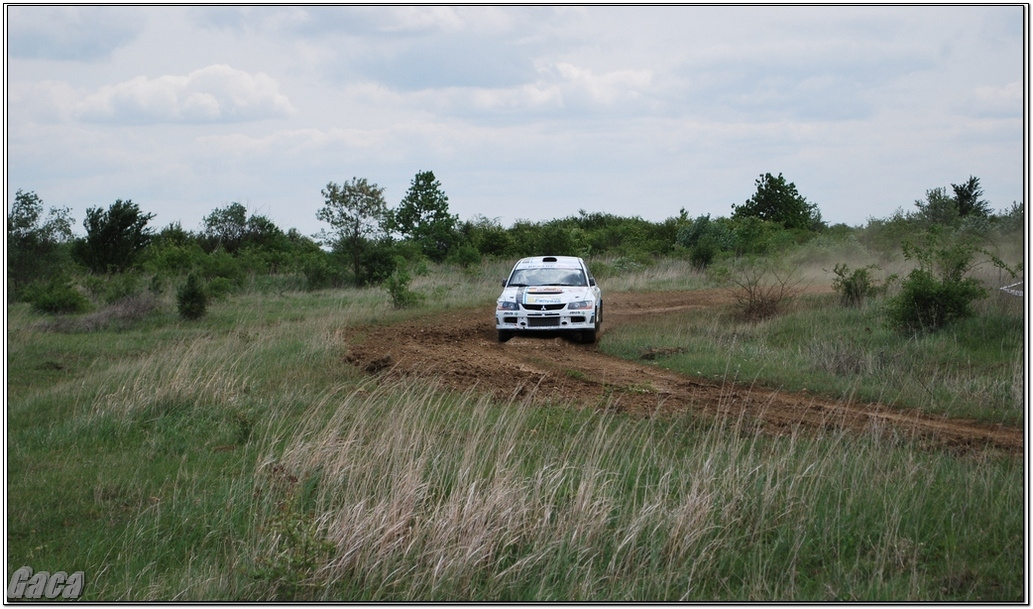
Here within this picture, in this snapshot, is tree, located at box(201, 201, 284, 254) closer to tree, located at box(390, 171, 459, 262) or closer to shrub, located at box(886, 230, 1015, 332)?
tree, located at box(390, 171, 459, 262)

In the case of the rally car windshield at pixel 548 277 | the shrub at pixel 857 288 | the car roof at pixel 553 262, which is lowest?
the shrub at pixel 857 288

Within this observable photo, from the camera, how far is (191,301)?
19656 millimetres

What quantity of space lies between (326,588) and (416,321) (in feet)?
46.2

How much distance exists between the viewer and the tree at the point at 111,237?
2925 centimetres

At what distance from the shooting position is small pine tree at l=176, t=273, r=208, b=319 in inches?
771

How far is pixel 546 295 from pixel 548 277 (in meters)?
1.01

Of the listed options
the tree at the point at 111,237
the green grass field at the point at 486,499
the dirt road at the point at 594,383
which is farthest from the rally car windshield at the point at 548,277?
the tree at the point at 111,237

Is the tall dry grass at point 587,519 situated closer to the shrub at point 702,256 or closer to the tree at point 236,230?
the shrub at point 702,256

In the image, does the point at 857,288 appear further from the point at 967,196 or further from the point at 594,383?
the point at 967,196

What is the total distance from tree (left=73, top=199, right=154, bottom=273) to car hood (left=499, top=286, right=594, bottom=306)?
703 inches

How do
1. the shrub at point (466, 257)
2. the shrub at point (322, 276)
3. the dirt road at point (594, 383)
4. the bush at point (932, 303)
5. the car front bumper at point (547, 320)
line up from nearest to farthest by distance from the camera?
the dirt road at point (594, 383) < the bush at point (932, 303) < the car front bumper at point (547, 320) < the shrub at point (322, 276) < the shrub at point (466, 257)

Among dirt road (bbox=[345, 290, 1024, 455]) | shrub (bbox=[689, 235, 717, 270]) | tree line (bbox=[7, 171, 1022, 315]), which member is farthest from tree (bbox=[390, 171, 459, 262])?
dirt road (bbox=[345, 290, 1024, 455])

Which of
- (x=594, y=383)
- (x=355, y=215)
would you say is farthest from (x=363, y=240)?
(x=594, y=383)

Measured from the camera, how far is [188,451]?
862 centimetres
